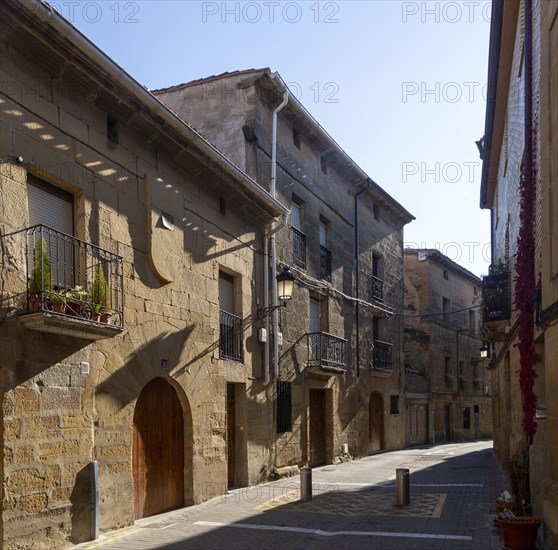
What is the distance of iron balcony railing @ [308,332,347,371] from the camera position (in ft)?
51.2

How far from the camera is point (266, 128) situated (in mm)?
14273

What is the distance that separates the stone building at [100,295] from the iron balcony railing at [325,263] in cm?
534

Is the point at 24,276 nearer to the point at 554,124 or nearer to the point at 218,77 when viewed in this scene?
the point at 554,124

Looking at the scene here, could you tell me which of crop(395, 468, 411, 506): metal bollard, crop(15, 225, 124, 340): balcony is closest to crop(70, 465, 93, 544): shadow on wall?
crop(15, 225, 124, 340): balcony

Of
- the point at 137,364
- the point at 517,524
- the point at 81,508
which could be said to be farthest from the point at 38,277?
the point at 517,524

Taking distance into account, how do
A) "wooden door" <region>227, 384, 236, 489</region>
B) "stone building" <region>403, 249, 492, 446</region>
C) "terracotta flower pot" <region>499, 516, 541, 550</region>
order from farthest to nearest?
"stone building" <region>403, 249, 492, 446</region>
"wooden door" <region>227, 384, 236, 489</region>
"terracotta flower pot" <region>499, 516, 541, 550</region>

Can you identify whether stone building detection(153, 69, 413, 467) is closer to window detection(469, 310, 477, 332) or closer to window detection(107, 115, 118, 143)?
window detection(107, 115, 118, 143)

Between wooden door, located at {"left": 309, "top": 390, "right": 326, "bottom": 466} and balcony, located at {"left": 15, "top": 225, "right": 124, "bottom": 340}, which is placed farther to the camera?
wooden door, located at {"left": 309, "top": 390, "right": 326, "bottom": 466}

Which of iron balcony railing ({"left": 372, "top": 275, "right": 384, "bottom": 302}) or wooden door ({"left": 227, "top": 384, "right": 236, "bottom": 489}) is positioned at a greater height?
iron balcony railing ({"left": 372, "top": 275, "right": 384, "bottom": 302})

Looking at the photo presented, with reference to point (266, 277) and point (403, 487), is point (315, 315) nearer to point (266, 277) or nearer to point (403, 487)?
point (266, 277)

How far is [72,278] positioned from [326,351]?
939cm

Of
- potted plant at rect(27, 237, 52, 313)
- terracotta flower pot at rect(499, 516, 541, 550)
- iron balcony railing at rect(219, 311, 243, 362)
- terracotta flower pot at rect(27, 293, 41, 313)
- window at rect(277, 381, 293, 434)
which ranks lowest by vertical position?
terracotta flower pot at rect(499, 516, 541, 550)

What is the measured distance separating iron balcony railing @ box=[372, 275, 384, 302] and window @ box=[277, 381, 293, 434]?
6999 mm

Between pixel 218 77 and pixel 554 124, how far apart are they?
8881 millimetres
